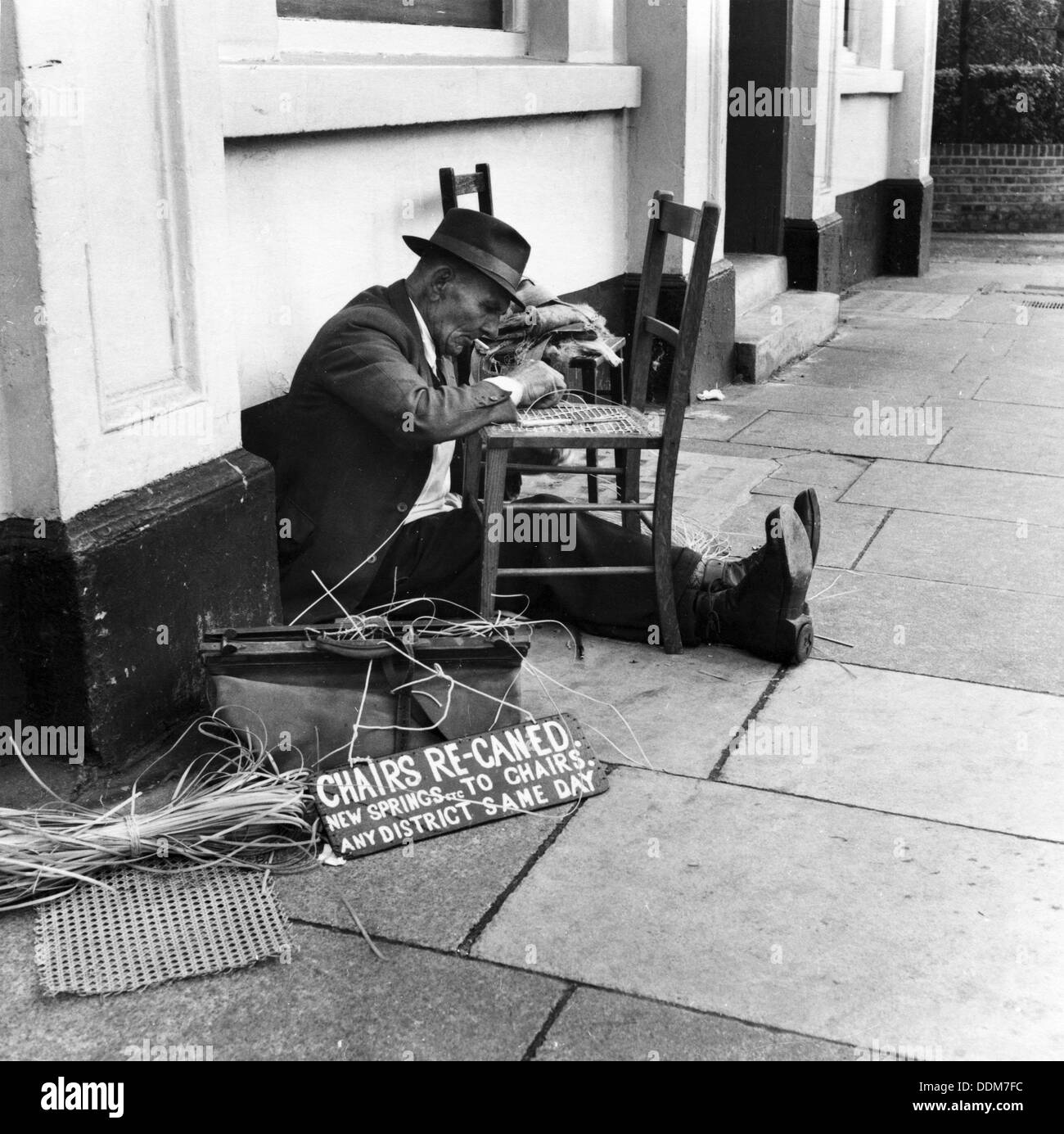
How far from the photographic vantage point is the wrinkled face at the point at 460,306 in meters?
3.95

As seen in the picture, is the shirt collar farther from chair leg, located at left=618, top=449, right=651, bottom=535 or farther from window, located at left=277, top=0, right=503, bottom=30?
window, located at left=277, top=0, right=503, bottom=30

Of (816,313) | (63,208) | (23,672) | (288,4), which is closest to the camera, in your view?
(63,208)

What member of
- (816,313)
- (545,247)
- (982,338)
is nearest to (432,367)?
(545,247)

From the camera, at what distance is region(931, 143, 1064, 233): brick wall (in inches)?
595

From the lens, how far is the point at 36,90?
2836 millimetres

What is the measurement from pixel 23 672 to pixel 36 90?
125cm

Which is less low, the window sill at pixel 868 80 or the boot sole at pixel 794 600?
the window sill at pixel 868 80

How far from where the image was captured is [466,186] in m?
5.14

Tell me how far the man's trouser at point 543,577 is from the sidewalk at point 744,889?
0.10m

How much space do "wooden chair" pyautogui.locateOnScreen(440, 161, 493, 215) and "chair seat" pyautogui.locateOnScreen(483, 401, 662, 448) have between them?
1191 mm

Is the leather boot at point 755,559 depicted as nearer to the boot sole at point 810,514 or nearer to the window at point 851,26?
the boot sole at point 810,514

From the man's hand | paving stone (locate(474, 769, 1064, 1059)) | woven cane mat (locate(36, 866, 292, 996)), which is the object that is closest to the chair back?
the man's hand

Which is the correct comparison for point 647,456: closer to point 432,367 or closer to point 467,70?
point 467,70
